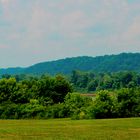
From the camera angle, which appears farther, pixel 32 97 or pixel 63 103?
pixel 32 97

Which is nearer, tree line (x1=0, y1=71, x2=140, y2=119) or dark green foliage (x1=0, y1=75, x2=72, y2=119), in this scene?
tree line (x1=0, y1=71, x2=140, y2=119)

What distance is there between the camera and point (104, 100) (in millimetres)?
61469

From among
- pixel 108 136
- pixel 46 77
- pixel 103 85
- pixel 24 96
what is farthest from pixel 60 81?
pixel 103 85

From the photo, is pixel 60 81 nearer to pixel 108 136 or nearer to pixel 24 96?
pixel 24 96

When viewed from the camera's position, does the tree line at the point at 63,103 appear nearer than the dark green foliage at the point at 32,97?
Yes

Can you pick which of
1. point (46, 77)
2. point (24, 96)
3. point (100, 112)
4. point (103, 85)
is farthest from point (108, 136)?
point (103, 85)

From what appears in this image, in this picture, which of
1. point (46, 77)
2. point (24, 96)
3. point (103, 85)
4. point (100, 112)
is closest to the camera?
point (100, 112)

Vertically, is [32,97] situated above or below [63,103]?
above

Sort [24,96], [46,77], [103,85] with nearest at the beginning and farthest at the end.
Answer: [24,96] → [46,77] → [103,85]

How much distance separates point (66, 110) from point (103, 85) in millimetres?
115273

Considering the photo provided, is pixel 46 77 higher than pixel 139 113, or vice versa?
pixel 46 77

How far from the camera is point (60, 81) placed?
88.6 meters

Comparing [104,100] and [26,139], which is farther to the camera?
[104,100]

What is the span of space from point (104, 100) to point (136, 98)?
4325 millimetres
